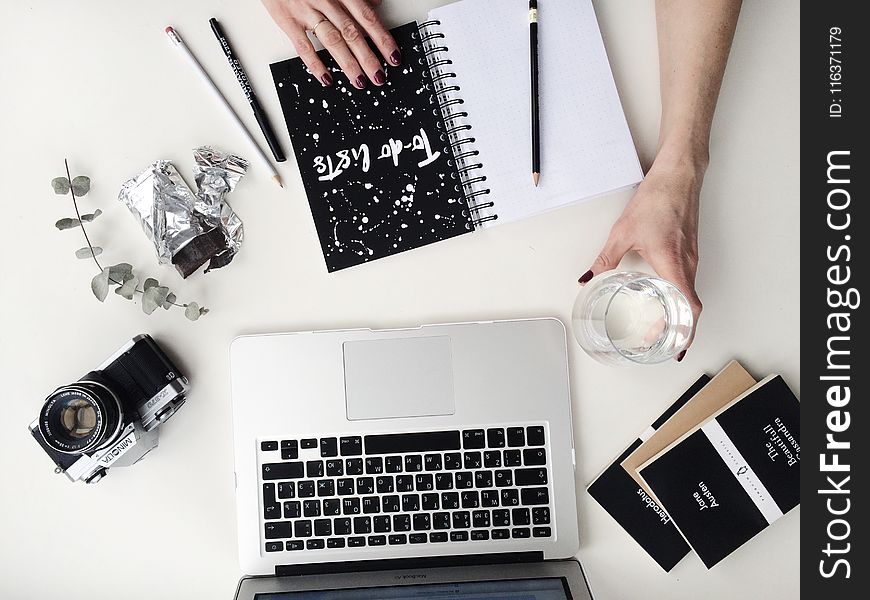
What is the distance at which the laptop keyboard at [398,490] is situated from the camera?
761 millimetres

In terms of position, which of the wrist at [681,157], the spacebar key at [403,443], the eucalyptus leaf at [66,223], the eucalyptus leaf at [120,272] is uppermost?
the eucalyptus leaf at [66,223]

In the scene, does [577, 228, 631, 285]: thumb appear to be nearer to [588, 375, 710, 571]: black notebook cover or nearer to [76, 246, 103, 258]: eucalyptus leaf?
[588, 375, 710, 571]: black notebook cover

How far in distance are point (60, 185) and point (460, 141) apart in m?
0.46

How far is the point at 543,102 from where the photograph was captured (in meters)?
0.79

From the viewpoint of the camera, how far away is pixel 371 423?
Answer: 0.76 meters

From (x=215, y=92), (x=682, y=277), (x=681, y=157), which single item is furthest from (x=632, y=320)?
(x=215, y=92)

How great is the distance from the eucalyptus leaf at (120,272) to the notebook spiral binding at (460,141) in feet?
1.29

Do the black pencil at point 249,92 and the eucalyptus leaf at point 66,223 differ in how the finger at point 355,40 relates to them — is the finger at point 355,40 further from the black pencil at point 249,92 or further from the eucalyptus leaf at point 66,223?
the eucalyptus leaf at point 66,223

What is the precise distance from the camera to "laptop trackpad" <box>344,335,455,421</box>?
30.3 inches

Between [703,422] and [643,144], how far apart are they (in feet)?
1.11

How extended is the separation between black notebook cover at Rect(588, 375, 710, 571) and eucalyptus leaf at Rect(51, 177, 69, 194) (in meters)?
0.70
